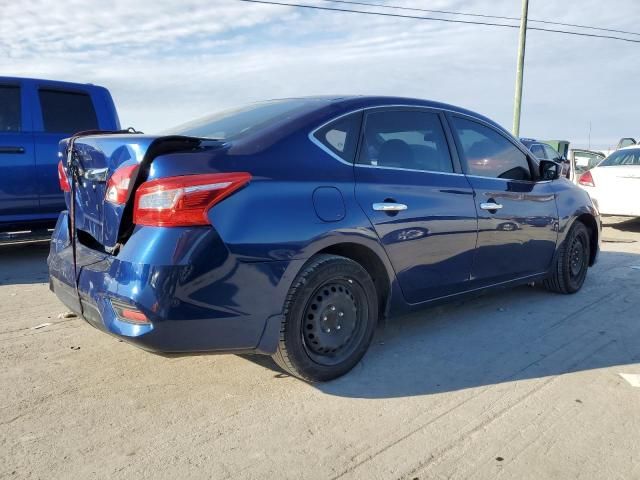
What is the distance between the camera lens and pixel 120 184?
2934 mm

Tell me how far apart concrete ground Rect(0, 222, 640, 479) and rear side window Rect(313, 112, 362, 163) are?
132 centimetres

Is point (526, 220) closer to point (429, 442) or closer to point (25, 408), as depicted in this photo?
point (429, 442)

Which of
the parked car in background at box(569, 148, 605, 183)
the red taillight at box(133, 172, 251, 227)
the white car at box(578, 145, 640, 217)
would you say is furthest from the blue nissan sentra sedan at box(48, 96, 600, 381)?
the parked car in background at box(569, 148, 605, 183)

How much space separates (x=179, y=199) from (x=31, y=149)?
455cm

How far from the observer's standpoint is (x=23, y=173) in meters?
6.45

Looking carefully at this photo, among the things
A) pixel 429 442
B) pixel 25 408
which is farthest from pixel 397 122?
pixel 25 408

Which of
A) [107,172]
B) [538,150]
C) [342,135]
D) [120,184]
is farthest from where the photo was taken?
[538,150]

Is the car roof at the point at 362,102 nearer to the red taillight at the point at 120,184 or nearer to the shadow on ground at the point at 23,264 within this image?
the red taillight at the point at 120,184

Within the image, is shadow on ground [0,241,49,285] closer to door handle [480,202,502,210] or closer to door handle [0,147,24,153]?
door handle [0,147,24,153]

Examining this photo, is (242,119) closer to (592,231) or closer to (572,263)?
(572,263)

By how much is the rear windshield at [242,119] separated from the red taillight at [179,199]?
53cm

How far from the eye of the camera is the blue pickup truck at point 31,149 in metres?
6.40

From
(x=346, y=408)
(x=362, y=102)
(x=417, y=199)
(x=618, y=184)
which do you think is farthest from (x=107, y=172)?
(x=618, y=184)

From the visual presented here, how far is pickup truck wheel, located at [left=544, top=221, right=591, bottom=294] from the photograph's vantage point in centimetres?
523
